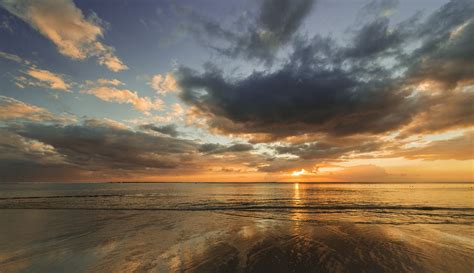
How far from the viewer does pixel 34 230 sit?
20.2 metres

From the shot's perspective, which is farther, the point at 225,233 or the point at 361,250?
the point at 225,233

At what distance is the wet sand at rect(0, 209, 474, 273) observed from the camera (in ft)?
37.9

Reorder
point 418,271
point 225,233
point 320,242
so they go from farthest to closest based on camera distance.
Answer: point 225,233 → point 320,242 → point 418,271

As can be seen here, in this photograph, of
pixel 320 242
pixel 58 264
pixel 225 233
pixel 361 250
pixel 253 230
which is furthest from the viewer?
pixel 253 230

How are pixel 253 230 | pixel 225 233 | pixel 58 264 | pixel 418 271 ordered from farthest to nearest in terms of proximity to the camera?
1. pixel 253 230
2. pixel 225 233
3. pixel 58 264
4. pixel 418 271

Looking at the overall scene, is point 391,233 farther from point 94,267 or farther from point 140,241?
point 94,267

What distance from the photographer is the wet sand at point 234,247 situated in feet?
37.9

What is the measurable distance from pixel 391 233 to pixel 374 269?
1034 centimetres

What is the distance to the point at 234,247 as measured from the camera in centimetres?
1497

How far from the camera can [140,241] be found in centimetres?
1631

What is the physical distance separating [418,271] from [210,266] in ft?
32.5

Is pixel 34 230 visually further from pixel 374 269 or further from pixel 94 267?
pixel 374 269

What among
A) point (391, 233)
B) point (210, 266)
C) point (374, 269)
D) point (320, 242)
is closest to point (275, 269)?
point (210, 266)

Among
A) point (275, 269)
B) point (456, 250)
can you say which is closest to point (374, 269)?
point (275, 269)
